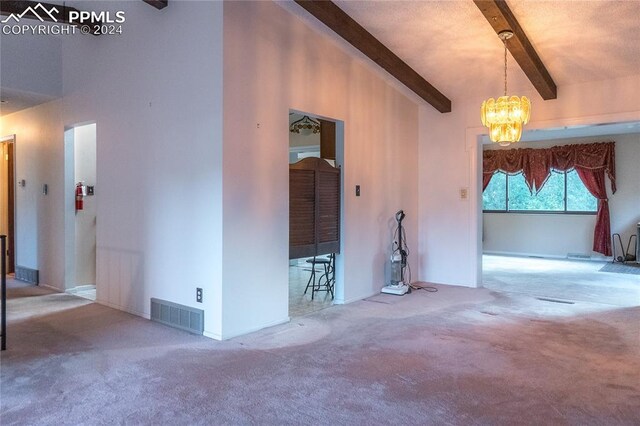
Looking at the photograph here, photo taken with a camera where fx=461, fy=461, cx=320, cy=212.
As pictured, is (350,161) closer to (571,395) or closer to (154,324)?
(154,324)

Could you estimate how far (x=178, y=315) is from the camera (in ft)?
13.9

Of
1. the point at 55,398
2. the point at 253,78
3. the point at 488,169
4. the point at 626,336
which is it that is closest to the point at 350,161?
the point at 253,78

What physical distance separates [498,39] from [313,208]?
261 centimetres

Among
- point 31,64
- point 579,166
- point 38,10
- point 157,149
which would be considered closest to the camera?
point 157,149

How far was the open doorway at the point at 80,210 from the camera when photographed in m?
5.79

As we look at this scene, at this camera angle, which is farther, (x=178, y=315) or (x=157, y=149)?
(x=157, y=149)

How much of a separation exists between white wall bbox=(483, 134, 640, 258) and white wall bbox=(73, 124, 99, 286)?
8293 mm

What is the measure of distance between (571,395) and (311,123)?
19.1 ft

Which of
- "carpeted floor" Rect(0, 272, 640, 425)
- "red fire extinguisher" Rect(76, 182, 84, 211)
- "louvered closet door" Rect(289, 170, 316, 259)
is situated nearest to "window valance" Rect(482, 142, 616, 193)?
"carpeted floor" Rect(0, 272, 640, 425)

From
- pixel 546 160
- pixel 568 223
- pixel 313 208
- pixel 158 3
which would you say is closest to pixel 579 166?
pixel 546 160

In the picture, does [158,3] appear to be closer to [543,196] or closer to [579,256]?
[543,196]

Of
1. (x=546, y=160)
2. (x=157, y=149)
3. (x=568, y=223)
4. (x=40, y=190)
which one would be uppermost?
(x=546, y=160)

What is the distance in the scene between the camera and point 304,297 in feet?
18.7

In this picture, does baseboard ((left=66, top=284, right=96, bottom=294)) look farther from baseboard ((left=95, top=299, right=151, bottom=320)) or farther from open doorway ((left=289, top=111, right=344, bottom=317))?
open doorway ((left=289, top=111, right=344, bottom=317))
